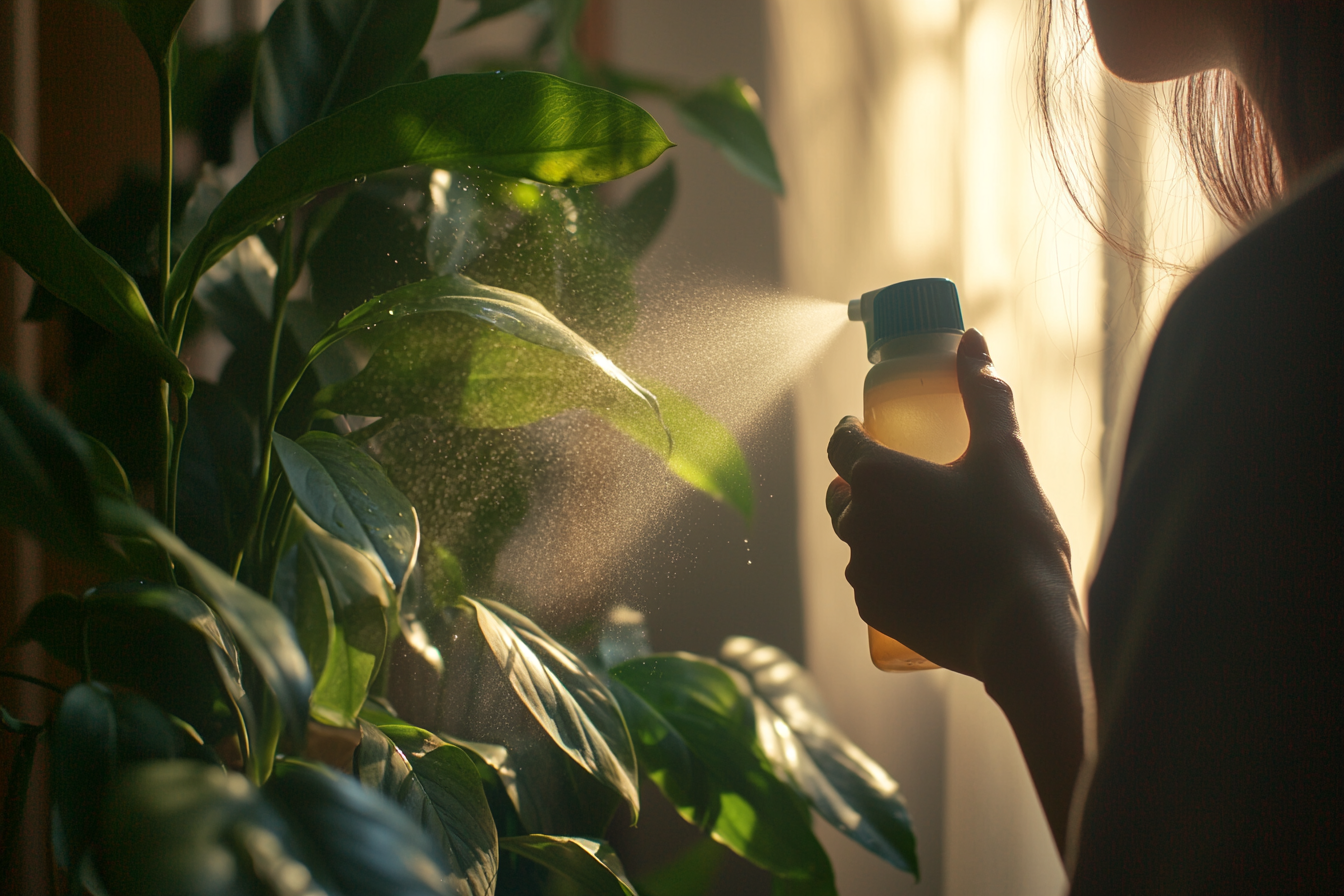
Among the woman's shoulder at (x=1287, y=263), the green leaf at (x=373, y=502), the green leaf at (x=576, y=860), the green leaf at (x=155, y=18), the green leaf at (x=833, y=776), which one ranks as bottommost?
the green leaf at (x=833, y=776)

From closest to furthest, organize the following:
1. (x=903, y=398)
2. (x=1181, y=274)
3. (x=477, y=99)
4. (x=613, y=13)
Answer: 1. (x=477, y=99)
2. (x=903, y=398)
3. (x=1181, y=274)
4. (x=613, y=13)

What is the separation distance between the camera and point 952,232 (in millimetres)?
961

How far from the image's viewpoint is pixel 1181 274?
82 centimetres

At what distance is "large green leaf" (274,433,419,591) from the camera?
1.11 feet

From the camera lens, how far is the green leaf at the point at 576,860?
412mm

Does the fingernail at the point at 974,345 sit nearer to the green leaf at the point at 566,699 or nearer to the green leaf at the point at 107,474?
the green leaf at the point at 566,699

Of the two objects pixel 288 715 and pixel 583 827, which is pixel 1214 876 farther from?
pixel 583 827

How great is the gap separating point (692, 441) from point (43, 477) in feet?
1.19

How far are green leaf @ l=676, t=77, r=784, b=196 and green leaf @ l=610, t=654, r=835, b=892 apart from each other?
518 mm

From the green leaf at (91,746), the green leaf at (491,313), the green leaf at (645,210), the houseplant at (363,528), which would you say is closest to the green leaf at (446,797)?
the houseplant at (363,528)

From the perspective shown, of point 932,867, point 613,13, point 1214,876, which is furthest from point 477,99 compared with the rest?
point 932,867

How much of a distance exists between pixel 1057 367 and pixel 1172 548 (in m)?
0.83

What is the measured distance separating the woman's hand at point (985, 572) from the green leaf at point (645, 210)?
41 cm

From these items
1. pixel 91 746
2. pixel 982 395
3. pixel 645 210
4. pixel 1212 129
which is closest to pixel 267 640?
pixel 91 746
